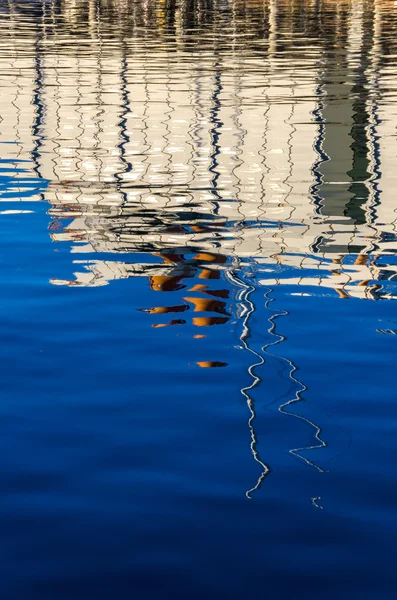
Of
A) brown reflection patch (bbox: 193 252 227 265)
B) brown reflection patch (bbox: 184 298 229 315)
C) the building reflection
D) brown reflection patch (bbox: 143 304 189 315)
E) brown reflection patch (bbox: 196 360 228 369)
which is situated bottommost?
the building reflection

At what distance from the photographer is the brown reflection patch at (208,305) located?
775 centimetres

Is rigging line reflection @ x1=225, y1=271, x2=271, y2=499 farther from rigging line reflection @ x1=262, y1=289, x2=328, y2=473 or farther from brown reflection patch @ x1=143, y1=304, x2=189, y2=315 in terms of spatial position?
brown reflection patch @ x1=143, y1=304, x2=189, y2=315

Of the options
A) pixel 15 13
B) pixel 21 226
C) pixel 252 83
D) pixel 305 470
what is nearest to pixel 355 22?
pixel 15 13

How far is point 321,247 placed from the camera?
962cm

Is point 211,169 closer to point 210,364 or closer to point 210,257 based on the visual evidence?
point 210,257

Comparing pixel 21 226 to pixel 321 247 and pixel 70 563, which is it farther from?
pixel 70 563

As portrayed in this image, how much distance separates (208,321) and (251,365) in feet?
3.25

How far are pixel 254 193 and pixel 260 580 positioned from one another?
841 cm

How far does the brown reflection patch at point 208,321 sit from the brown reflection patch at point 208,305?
135 millimetres

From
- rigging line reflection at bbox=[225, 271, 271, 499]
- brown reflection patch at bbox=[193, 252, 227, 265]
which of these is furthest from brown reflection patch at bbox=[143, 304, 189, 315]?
brown reflection patch at bbox=[193, 252, 227, 265]

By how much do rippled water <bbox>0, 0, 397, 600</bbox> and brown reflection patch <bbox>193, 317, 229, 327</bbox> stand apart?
0.02 meters

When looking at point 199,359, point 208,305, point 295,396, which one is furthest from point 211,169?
point 295,396

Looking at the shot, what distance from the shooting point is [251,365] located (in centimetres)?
Answer: 657

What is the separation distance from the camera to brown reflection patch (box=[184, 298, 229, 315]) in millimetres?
7746
